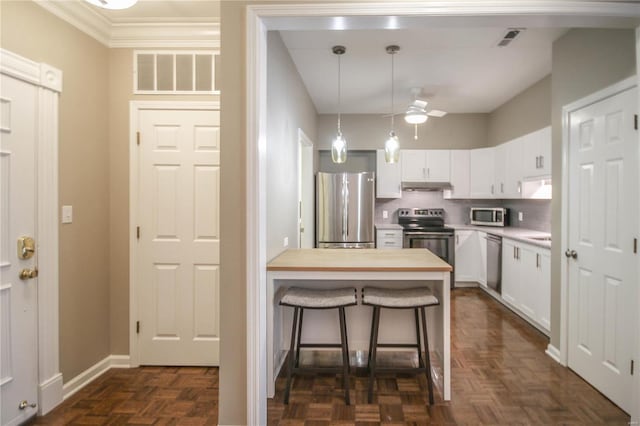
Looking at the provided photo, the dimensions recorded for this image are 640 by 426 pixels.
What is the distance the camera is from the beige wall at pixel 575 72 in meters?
2.26

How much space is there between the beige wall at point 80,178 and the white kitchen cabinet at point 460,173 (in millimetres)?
4711

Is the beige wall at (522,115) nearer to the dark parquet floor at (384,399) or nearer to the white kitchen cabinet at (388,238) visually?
the white kitchen cabinet at (388,238)

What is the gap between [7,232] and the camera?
1.94 metres

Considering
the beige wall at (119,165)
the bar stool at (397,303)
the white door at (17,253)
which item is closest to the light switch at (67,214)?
the white door at (17,253)

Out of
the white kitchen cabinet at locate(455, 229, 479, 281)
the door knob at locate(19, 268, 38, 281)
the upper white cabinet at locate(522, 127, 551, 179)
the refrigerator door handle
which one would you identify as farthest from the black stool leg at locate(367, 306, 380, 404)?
the white kitchen cabinet at locate(455, 229, 479, 281)

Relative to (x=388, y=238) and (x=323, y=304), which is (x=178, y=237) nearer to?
(x=323, y=304)

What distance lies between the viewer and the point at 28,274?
205 centimetres

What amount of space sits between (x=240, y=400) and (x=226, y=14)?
6.65 feet

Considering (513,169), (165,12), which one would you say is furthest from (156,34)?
(513,169)

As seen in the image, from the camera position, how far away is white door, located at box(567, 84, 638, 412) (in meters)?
2.14

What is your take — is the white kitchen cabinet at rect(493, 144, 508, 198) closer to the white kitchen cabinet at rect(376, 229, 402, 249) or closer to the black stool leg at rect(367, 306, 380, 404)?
the white kitchen cabinet at rect(376, 229, 402, 249)

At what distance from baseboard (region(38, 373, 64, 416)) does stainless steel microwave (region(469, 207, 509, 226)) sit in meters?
5.24

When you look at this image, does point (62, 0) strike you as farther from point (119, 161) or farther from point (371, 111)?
point (371, 111)

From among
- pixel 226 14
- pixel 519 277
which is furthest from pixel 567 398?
pixel 226 14
